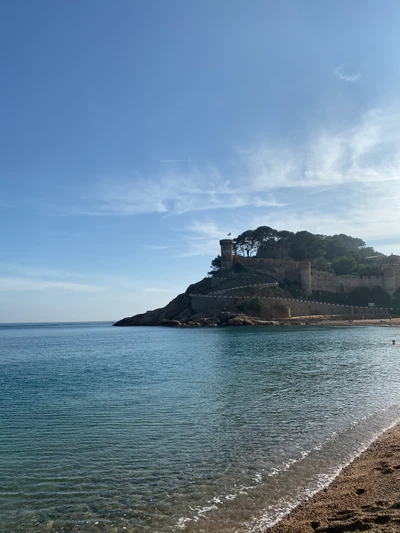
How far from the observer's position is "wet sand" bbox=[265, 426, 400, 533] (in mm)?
5582

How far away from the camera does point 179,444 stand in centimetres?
1062

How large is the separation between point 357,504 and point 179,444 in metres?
5.14

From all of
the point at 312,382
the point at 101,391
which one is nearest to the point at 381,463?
the point at 312,382

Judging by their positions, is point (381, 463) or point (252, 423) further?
point (252, 423)

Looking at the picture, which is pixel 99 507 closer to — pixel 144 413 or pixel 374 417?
pixel 144 413

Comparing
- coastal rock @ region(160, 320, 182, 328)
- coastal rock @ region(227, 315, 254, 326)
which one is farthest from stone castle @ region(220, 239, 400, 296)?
coastal rock @ region(227, 315, 254, 326)

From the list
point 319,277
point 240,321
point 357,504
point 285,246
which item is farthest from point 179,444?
point 285,246

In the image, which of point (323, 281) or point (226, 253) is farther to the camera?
point (226, 253)

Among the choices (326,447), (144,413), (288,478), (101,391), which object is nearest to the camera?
(288,478)

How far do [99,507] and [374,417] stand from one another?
8447 mm

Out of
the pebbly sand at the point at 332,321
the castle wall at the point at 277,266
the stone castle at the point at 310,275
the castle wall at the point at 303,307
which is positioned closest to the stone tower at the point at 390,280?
the stone castle at the point at 310,275

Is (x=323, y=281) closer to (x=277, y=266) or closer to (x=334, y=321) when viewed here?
(x=277, y=266)

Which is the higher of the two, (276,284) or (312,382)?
(276,284)

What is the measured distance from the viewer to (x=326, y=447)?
1009 cm
